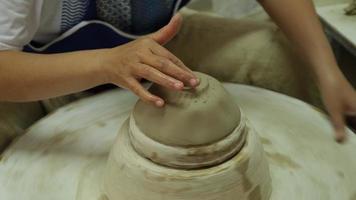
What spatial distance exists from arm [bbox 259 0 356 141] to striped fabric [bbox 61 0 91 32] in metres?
0.46

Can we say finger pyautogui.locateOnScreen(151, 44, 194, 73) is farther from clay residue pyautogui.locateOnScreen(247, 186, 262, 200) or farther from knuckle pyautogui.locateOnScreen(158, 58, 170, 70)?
clay residue pyautogui.locateOnScreen(247, 186, 262, 200)

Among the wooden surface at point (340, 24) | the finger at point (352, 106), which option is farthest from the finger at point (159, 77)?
the wooden surface at point (340, 24)

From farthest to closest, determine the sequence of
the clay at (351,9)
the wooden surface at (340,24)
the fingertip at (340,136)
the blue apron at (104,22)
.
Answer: the clay at (351,9) → the wooden surface at (340,24) → the blue apron at (104,22) → the fingertip at (340,136)

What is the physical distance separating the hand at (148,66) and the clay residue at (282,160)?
0.28 meters

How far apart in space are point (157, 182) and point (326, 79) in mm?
496

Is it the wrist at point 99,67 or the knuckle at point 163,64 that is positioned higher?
the knuckle at point 163,64

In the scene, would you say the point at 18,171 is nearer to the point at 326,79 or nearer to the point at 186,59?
the point at 186,59

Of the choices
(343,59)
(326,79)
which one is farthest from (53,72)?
(343,59)

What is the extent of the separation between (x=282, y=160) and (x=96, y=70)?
0.39 metres

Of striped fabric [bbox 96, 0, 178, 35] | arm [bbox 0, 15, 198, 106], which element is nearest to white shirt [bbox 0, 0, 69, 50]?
arm [bbox 0, 15, 198, 106]

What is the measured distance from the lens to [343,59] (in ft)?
5.19

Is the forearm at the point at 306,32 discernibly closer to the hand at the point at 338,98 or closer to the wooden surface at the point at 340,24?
the hand at the point at 338,98

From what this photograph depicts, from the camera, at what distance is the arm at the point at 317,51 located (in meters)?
1.10

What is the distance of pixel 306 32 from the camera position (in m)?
1.21
